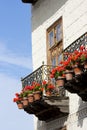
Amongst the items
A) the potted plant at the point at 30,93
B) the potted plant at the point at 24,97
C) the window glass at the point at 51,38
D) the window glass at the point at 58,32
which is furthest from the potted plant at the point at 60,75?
the window glass at the point at 51,38

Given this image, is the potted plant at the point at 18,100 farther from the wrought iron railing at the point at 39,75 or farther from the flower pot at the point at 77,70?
the flower pot at the point at 77,70

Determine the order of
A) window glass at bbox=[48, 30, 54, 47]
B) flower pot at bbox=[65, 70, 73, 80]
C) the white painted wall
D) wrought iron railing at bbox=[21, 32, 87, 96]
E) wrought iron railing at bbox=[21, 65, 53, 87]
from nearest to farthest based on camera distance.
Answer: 1. flower pot at bbox=[65, 70, 73, 80]
2. wrought iron railing at bbox=[21, 32, 87, 96]
3. the white painted wall
4. wrought iron railing at bbox=[21, 65, 53, 87]
5. window glass at bbox=[48, 30, 54, 47]

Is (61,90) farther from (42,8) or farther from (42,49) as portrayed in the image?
(42,8)

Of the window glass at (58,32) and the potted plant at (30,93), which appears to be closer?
the potted plant at (30,93)

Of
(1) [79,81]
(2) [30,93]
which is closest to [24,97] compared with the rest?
(2) [30,93]

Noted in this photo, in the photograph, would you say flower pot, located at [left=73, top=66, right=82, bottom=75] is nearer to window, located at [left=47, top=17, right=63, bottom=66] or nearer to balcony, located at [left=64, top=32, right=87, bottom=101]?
balcony, located at [left=64, top=32, right=87, bottom=101]

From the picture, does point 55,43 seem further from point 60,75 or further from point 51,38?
point 60,75

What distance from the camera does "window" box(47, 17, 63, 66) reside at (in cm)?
1885

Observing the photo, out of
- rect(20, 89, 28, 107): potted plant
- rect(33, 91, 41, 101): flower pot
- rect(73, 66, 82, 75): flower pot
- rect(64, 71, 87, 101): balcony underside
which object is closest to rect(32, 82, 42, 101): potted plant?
rect(33, 91, 41, 101): flower pot

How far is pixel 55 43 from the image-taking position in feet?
62.5

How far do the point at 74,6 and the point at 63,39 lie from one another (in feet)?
3.83

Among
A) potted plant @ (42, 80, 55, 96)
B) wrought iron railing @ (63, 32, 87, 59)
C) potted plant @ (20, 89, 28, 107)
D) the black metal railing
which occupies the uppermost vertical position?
wrought iron railing @ (63, 32, 87, 59)

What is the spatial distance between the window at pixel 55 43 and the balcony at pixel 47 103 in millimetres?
612

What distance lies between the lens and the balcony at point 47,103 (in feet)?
56.6
